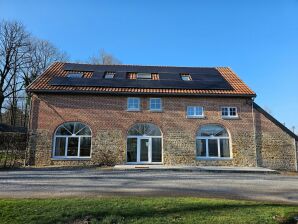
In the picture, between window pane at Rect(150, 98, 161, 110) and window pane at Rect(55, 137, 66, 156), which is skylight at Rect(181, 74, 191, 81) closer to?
window pane at Rect(150, 98, 161, 110)

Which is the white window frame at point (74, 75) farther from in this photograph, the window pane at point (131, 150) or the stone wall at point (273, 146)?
the stone wall at point (273, 146)

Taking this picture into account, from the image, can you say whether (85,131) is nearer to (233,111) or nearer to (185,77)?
(185,77)

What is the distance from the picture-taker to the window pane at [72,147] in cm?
1822

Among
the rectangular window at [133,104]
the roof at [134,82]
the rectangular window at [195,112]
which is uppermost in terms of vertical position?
the roof at [134,82]

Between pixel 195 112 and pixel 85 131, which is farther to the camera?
pixel 195 112

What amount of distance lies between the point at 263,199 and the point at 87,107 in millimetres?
13264

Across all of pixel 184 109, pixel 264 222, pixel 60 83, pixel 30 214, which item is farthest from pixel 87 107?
pixel 264 222

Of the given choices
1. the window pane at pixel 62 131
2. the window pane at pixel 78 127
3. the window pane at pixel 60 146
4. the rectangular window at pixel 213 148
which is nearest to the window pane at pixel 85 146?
the window pane at pixel 78 127

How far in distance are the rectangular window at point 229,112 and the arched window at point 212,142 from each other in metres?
0.89

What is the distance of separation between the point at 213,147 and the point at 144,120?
4.95 meters

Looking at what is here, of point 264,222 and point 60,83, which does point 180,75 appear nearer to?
point 60,83

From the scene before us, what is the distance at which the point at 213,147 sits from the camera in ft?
62.1

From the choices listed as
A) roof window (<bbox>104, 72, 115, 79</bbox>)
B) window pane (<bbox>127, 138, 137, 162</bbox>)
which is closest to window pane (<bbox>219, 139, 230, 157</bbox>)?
window pane (<bbox>127, 138, 137, 162</bbox>)

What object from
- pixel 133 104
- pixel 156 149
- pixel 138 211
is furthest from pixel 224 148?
pixel 138 211
